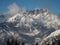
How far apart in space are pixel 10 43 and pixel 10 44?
34.6 inches

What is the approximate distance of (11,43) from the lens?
534 ft

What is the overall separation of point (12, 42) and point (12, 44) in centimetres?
136

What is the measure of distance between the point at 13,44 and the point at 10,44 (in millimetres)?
5290

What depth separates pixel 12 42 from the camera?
16400 cm

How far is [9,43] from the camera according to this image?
16225 cm

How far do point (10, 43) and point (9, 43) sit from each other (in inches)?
26.5

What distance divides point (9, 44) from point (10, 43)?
102cm

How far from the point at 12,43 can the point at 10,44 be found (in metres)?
2.58

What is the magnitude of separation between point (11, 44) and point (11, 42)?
1.44 m

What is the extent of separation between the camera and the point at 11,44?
162500mm

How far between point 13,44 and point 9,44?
5428 millimetres

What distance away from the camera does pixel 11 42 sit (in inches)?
6422

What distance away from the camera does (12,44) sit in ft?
537

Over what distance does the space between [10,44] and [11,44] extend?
38.2 inches
